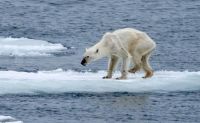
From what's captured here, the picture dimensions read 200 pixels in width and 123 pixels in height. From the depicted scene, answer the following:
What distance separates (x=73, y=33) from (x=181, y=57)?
5.27m

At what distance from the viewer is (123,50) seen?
20.5 metres

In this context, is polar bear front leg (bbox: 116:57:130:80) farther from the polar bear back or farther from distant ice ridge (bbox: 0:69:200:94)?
the polar bear back

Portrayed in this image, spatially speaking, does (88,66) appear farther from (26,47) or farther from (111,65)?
(26,47)

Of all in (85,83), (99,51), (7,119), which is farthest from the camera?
(99,51)

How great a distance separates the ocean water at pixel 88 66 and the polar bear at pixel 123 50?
1.08ft

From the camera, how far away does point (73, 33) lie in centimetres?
2962

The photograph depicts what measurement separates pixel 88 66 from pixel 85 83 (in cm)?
406

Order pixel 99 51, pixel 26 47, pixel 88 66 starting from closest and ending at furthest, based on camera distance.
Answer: pixel 99 51, pixel 88 66, pixel 26 47

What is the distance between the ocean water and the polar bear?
0.33 meters

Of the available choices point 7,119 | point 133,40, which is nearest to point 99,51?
point 133,40

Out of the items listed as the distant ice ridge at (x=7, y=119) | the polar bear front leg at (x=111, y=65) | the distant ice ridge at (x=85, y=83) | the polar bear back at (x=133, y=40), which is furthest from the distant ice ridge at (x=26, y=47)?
the distant ice ridge at (x=7, y=119)

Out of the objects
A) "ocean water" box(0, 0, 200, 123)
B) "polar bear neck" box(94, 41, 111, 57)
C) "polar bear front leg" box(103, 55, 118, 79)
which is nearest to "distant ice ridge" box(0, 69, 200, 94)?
"ocean water" box(0, 0, 200, 123)

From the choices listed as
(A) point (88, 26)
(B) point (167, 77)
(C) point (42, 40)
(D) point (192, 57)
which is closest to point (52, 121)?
(B) point (167, 77)

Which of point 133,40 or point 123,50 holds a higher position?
point 133,40
